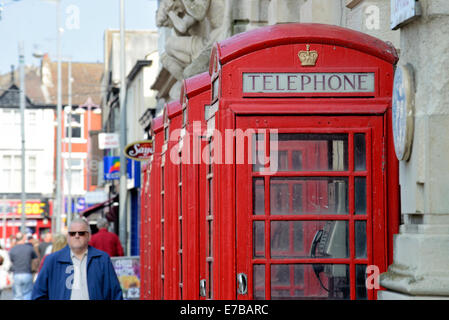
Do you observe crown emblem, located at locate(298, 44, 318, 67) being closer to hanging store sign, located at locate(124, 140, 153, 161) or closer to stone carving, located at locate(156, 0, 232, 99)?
stone carving, located at locate(156, 0, 232, 99)

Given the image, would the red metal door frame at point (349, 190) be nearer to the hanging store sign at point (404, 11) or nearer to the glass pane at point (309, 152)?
the glass pane at point (309, 152)

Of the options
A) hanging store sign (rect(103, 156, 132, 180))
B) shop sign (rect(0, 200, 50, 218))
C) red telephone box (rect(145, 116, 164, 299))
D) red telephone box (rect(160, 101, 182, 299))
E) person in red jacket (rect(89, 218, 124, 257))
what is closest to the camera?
red telephone box (rect(160, 101, 182, 299))

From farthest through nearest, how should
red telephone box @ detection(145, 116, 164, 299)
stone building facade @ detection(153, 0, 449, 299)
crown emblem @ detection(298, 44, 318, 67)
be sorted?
red telephone box @ detection(145, 116, 164, 299) → crown emblem @ detection(298, 44, 318, 67) → stone building facade @ detection(153, 0, 449, 299)

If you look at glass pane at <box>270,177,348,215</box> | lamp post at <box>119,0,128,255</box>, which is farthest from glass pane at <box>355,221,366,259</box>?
lamp post at <box>119,0,128,255</box>

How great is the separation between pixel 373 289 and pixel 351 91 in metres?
1.28

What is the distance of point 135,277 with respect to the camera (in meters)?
18.3

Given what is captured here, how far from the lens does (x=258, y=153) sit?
22.7 feet

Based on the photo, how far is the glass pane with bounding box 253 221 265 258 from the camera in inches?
271

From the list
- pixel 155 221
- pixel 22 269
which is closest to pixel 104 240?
pixel 22 269

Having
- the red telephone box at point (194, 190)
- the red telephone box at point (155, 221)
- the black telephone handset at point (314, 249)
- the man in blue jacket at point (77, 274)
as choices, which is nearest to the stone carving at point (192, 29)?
the red telephone box at point (155, 221)

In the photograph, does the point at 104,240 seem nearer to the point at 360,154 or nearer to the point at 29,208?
the point at 360,154

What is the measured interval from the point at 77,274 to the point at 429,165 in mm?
3167

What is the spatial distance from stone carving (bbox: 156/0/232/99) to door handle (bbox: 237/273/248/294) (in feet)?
26.3
